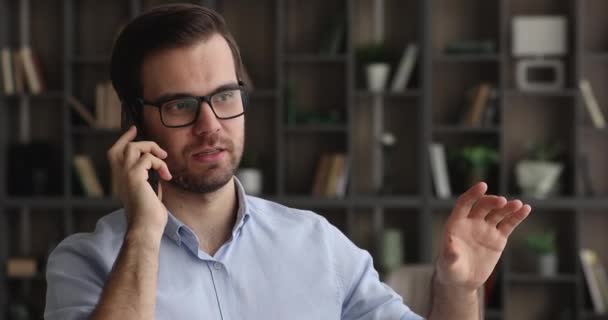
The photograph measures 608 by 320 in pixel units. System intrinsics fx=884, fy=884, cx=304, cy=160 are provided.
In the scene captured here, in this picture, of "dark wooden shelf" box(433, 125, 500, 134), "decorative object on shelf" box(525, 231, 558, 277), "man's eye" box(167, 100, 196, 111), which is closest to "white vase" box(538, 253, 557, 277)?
"decorative object on shelf" box(525, 231, 558, 277)

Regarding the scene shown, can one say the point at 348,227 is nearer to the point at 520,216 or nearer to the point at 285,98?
the point at 285,98

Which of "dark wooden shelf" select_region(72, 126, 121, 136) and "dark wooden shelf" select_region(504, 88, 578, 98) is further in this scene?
"dark wooden shelf" select_region(72, 126, 121, 136)

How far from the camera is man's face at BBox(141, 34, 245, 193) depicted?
1713mm

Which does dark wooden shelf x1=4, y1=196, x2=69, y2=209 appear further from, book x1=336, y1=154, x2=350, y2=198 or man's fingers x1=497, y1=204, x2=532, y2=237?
man's fingers x1=497, y1=204, x2=532, y2=237

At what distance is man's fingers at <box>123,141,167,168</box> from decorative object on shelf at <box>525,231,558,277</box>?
3.50 metres

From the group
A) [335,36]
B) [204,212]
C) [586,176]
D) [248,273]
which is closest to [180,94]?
[204,212]

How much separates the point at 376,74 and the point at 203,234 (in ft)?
10.5

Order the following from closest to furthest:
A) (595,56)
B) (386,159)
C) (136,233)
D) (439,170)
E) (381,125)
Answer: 1. (136,233)
2. (595,56)
3. (439,170)
4. (386,159)
5. (381,125)

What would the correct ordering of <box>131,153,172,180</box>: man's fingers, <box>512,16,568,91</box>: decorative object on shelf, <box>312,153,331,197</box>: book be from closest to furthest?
<box>131,153,172,180</box>: man's fingers → <box>512,16,568,91</box>: decorative object on shelf → <box>312,153,331,197</box>: book

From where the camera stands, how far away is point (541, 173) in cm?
477

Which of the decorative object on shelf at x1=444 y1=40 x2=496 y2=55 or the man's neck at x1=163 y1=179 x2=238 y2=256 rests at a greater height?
the decorative object on shelf at x1=444 y1=40 x2=496 y2=55

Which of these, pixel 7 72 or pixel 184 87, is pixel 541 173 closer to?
pixel 7 72

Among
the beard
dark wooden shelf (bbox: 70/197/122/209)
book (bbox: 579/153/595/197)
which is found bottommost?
dark wooden shelf (bbox: 70/197/122/209)

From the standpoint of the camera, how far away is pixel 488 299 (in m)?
4.89
